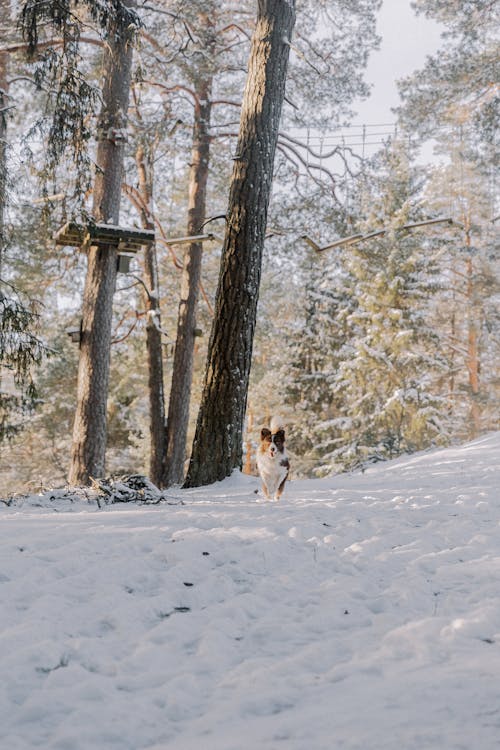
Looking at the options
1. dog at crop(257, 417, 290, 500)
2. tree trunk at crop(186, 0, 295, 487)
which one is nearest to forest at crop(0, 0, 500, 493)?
tree trunk at crop(186, 0, 295, 487)

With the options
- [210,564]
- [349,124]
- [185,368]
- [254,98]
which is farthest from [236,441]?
[349,124]

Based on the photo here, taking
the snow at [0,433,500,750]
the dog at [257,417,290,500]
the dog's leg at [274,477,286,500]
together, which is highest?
the dog at [257,417,290,500]

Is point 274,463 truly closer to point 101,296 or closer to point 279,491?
point 279,491

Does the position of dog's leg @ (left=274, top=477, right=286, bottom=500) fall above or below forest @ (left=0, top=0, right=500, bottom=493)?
below

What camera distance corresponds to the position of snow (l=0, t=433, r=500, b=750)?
179 cm

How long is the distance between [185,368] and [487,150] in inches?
396

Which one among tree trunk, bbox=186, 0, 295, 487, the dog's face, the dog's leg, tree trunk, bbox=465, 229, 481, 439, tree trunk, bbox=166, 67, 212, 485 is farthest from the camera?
tree trunk, bbox=465, 229, 481, 439

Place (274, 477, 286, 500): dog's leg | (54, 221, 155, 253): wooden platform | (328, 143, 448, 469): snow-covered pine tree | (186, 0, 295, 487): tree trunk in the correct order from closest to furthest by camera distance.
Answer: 1. (274, 477, 286, 500): dog's leg
2. (186, 0, 295, 487): tree trunk
3. (54, 221, 155, 253): wooden platform
4. (328, 143, 448, 469): snow-covered pine tree

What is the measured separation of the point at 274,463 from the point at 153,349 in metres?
7.23

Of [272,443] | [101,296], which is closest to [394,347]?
[101,296]

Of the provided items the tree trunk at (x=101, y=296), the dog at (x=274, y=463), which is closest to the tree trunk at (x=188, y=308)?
the tree trunk at (x=101, y=296)

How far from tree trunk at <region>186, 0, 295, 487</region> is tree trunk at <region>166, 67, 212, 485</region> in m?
5.09

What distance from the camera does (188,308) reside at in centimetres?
1195

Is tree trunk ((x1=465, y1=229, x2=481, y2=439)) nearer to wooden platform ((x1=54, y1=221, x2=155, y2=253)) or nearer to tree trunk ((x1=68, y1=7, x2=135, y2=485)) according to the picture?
tree trunk ((x1=68, y1=7, x2=135, y2=485))
